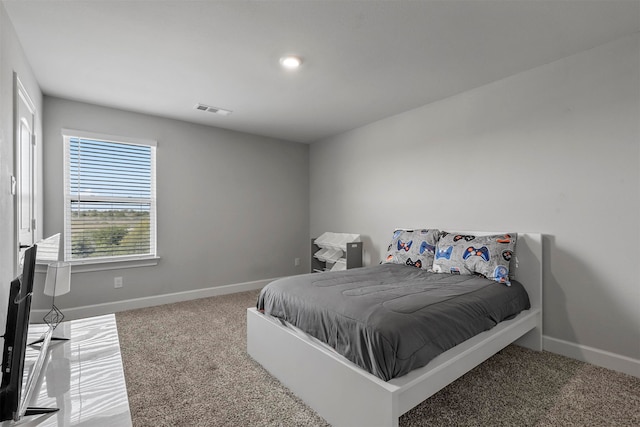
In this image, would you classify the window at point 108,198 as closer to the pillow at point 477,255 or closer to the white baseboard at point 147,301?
the white baseboard at point 147,301

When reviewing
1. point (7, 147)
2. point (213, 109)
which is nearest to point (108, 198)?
point (213, 109)

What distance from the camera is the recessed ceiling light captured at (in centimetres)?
250

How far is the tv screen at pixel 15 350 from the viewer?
1020 mm

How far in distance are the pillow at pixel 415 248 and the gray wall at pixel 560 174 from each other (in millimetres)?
296

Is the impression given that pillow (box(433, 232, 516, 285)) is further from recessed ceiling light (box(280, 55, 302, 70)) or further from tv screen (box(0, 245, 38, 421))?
tv screen (box(0, 245, 38, 421))

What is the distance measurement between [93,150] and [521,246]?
4484mm

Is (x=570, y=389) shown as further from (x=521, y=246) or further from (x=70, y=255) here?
(x=70, y=255)

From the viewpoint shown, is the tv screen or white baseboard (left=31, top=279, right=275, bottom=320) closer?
the tv screen

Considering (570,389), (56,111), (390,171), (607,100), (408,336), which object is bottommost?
(570,389)

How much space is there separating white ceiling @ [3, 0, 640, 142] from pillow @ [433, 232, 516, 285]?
57.8 inches

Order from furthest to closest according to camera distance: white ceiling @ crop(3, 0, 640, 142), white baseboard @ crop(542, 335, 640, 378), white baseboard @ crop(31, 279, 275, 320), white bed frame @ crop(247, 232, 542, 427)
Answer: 1. white baseboard @ crop(31, 279, 275, 320)
2. white baseboard @ crop(542, 335, 640, 378)
3. white ceiling @ crop(3, 0, 640, 142)
4. white bed frame @ crop(247, 232, 542, 427)

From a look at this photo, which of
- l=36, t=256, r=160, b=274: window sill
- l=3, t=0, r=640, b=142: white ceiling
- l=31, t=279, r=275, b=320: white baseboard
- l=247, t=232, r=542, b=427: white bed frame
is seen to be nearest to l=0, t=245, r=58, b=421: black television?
l=247, t=232, r=542, b=427: white bed frame

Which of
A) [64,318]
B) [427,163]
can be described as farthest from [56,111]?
[427,163]

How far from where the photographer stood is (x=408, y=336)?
1.59 m
